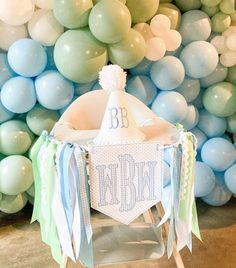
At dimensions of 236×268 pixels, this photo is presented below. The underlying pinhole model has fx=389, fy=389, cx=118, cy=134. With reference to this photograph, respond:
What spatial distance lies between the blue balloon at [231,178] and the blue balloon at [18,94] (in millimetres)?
1204

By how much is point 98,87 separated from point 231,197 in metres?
1.24

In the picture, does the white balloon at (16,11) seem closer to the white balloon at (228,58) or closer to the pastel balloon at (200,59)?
the pastel balloon at (200,59)

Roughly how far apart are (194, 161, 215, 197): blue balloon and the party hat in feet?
2.94

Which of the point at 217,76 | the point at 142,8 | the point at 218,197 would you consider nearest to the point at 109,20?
the point at 142,8

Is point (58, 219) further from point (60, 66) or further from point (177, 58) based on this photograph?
point (177, 58)

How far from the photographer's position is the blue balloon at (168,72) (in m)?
2.09

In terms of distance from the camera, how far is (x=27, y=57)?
1.92m

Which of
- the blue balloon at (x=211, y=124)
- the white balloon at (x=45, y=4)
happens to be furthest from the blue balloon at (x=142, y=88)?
the white balloon at (x=45, y=4)

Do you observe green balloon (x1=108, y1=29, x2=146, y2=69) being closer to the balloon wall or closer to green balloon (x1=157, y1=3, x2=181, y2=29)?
the balloon wall

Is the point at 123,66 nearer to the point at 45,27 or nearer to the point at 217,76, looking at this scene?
the point at 45,27

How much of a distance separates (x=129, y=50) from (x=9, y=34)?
623mm

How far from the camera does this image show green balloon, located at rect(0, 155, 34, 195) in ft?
6.73

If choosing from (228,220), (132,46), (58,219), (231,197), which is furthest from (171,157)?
(231,197)

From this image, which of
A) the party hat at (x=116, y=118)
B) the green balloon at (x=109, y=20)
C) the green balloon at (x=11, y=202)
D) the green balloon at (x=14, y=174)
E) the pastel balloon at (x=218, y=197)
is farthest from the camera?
the pastel balloon at (x=218, y=197)
